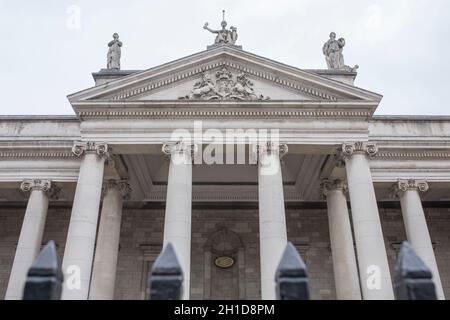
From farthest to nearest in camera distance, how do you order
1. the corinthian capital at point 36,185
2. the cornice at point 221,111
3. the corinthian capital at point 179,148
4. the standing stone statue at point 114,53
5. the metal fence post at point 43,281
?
1. the standing stone statue at point 114,53
2. the corinthian capital at point 36,185
3. the cornice at point 221,111
4. the corinthian capital at point 179,148
5. the metal fence post at point 43,281

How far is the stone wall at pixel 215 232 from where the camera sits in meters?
24.7

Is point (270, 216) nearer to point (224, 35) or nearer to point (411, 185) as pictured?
point (411, 185)

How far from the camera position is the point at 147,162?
2427 cm

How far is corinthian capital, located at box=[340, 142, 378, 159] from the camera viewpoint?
19.0 meters

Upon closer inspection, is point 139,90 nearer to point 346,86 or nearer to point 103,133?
point 103,133

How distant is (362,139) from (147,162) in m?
12.0

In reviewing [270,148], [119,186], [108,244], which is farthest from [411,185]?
[108,244]

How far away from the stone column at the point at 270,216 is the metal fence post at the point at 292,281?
10115 millimetres

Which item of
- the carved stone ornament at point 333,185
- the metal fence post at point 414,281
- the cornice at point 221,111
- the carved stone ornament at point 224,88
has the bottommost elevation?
the metal fence post at point 414,281

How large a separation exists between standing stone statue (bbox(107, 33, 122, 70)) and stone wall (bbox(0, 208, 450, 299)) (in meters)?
9.00

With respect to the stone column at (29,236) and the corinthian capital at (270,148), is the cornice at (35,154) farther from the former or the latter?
the corinthian capital at (270,148)

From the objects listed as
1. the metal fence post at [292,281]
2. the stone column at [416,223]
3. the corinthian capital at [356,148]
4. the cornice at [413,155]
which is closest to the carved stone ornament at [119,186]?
the corinthian capital at [356,148]

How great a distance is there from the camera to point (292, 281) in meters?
6.01
